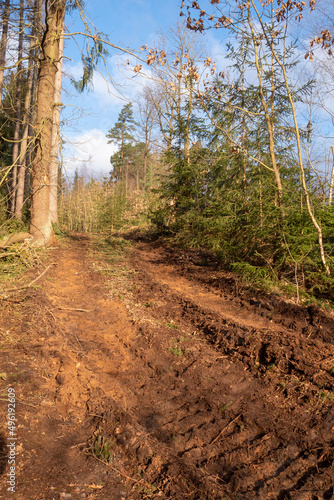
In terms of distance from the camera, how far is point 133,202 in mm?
20297

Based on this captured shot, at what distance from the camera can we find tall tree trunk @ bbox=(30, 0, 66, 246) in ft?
27.1

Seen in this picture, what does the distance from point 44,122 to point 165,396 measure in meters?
7.54

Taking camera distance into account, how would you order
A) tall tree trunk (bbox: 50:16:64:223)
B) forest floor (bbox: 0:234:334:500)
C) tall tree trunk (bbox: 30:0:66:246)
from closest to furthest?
forest floor (bbox: 0:234:334:500)
tall tree trunk (bbox: 30:0:66:246)
tall tree trunk (bbox: 50:16:64:223)

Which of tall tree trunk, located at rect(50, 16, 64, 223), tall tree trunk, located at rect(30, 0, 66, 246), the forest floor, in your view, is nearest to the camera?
the forest floor

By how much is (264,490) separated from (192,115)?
13.3 metres

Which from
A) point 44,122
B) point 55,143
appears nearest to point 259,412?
point 44,122

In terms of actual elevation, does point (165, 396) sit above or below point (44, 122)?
below

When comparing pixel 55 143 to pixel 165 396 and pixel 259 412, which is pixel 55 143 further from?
pixel 259 412

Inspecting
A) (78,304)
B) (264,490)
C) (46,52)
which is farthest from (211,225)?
(264,490)

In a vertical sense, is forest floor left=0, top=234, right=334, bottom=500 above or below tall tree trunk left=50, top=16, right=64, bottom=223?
below

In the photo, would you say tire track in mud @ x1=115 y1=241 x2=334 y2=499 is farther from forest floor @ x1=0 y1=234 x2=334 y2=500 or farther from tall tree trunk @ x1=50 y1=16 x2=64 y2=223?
tall tree trunk @ x1=50 y1=16 x2=64 y2=223

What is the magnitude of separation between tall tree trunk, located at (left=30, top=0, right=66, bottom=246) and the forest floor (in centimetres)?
287

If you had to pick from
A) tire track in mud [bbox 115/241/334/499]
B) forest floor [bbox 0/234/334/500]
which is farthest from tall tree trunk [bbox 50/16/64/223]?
tire track in mud [bbox 115/241/334/499]

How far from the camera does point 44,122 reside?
8.27m
